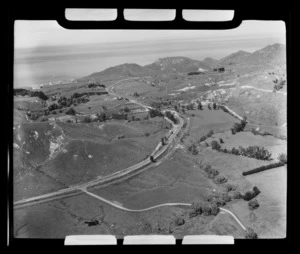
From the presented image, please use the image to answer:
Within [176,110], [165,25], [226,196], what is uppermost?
[165,25]

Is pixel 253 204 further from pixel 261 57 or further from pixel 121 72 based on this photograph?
pixel 121 72

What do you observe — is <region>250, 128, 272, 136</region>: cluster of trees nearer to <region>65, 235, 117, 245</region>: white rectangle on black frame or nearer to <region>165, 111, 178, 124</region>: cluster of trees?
<region>165, 111, 178, 124</region>: cluster of trees

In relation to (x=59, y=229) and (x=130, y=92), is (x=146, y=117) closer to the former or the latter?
(x=130, y=92)

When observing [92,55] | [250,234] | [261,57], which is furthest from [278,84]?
[92,55]

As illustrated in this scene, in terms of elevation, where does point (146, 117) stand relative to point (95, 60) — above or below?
below

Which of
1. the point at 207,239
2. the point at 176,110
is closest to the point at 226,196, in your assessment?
the point at 207,239

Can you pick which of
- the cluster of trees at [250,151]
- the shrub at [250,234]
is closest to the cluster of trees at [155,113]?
the cluster of trees at [250,151]

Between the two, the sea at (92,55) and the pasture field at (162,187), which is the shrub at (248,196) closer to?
the pasture field at (162,187)
